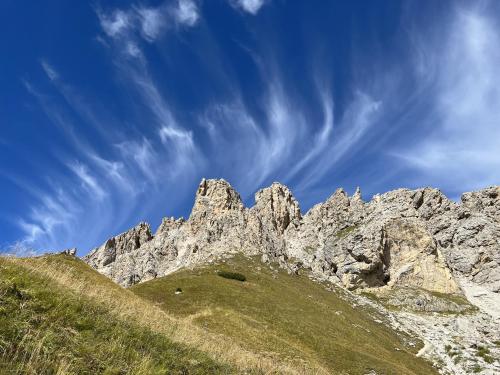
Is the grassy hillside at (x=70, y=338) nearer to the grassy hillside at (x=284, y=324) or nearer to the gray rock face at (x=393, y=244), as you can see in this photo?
the grassy hillside at (x=284, y=324)

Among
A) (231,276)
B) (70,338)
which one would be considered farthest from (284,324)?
(70,338)

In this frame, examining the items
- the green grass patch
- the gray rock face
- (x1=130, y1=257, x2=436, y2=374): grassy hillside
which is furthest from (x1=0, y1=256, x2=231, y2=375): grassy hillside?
the gray rock face

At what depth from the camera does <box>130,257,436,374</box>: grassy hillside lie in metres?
37.2

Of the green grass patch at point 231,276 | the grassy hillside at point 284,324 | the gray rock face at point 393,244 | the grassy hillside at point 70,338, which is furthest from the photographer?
the gray rock face at point 393,244

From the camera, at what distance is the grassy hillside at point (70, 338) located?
7855mm

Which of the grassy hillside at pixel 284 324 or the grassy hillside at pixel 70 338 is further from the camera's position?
the grassy hillside at pixel 284 324

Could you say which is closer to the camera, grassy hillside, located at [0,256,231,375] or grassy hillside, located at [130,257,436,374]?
grassy hillside, located at [0,256,231,375]

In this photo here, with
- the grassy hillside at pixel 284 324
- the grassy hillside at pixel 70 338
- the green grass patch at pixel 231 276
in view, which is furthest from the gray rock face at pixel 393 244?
the grassy hillside at pixel 70 338

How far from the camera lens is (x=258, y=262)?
102 meters

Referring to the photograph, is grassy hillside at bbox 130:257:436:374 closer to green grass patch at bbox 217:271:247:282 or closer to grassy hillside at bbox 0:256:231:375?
green grass patch at bbox 217:271:247:282

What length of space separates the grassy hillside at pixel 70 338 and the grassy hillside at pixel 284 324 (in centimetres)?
1645

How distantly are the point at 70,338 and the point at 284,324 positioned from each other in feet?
138

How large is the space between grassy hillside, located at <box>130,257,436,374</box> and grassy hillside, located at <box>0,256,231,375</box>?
54.0ft

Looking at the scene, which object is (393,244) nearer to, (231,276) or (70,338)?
(231,276)
